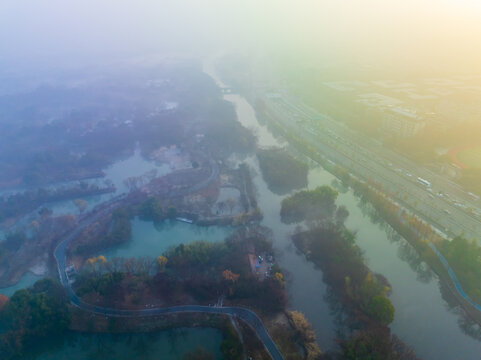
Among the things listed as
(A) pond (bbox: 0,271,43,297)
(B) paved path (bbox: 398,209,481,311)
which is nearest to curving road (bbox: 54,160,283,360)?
(A) pond (bbox: 0,271,43,297)

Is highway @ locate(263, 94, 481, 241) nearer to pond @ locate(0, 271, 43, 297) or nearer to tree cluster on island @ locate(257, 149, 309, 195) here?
tree cluster on island @ locate(257, 149, 309, 195)

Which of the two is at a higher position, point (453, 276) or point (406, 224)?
point (406, 224)

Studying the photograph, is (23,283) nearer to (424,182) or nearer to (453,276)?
(453,276)

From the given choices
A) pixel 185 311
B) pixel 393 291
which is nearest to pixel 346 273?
pixel 393 291

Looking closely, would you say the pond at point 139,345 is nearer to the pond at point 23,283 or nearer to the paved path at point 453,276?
the pond at point 23,283

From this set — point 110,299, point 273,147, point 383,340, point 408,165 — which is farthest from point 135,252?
point 408,165

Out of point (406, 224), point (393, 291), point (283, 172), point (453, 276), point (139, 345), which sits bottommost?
point (139, 345)
